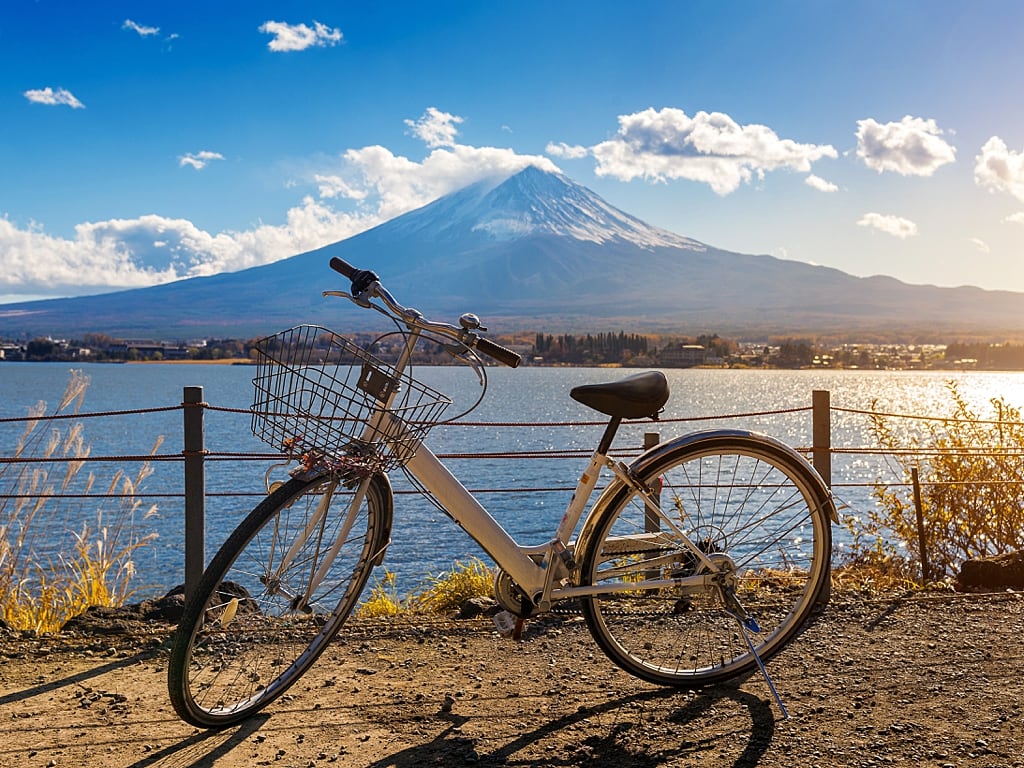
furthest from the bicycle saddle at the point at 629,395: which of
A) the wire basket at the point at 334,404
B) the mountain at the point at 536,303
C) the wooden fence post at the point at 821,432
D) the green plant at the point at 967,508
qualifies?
the mountain at the point at 536,303

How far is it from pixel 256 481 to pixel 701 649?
18.1 meters

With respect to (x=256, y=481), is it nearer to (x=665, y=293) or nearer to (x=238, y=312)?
(x=238, y=312)

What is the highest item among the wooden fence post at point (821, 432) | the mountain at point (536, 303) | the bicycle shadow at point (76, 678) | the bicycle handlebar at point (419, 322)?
the mountain at point (536, 303)

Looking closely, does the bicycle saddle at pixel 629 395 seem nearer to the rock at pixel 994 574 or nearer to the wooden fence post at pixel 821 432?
the wooden fence post at pixel 821 432

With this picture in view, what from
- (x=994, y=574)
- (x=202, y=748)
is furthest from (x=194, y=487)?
(x=994, y=574)

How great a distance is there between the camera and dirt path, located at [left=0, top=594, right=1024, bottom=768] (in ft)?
9.52

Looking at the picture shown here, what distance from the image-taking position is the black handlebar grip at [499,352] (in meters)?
2.78

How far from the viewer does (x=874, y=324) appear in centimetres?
15450

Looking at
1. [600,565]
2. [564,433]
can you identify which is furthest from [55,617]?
[564,433]

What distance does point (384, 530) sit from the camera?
330cm

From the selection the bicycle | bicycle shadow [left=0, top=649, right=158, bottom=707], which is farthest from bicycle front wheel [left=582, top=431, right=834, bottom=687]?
bicycle shadow [left=0, top=649, right=158, bottom=707]

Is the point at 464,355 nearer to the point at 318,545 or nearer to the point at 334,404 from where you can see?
the point at 334,404

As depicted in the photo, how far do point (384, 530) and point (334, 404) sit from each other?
0.79 m

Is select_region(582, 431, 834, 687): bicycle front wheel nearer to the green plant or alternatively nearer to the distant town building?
the green plant
